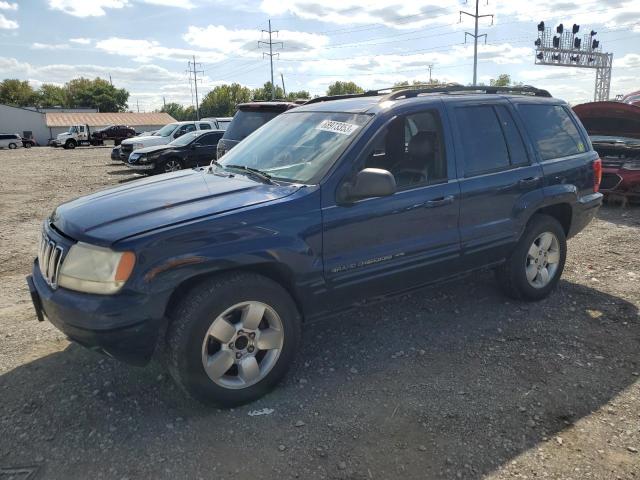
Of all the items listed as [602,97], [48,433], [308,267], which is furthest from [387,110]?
[602,97]

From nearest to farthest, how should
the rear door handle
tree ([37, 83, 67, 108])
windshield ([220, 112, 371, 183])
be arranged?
1. windshield ([220, 112, 371, 183])
2. the rear door handle
3. tree ([37, 83, 67, 108])

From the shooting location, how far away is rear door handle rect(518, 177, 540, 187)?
418 cm

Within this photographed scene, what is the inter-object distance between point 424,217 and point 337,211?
76cm

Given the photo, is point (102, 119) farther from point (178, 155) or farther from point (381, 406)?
point (381, 406)

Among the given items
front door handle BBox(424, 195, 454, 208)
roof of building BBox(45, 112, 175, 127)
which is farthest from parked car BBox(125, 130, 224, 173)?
roof of building BBox(45, 112, 175, 127)

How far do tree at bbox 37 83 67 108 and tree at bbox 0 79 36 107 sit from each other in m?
1.74

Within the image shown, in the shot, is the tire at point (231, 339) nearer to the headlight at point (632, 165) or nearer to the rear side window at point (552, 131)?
the rear side window at point (552, 131)

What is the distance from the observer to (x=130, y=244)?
2.62 meters

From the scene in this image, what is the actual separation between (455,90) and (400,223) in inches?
59.4

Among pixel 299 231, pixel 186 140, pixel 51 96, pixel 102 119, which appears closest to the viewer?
pixel 299 231

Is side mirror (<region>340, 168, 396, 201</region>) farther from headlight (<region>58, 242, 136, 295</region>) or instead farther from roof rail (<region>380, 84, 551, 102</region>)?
headlight (<region>58, 242, 136, 295</region>)

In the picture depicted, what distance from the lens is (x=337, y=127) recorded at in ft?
11.7

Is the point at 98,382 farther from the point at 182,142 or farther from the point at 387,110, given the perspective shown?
the point at 182,142

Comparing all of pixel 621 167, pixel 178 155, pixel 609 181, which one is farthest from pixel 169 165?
pixel 621 167
